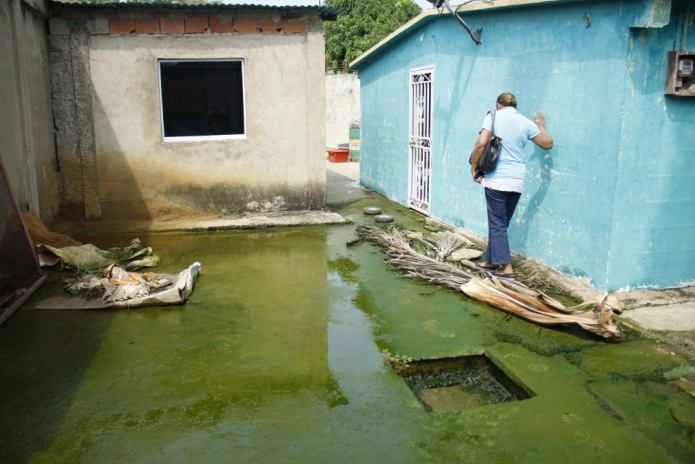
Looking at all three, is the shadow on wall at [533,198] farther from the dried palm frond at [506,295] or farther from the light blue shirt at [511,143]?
the dried palm frond at [506,295]

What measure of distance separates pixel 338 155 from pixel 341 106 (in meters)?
3.93

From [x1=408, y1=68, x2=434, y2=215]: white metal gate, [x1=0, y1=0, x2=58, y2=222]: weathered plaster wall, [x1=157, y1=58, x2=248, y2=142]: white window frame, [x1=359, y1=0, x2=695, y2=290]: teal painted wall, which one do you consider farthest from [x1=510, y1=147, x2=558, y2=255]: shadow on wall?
[x1=0, y1=0, x2=58, y2=222]: weathered plaster wall

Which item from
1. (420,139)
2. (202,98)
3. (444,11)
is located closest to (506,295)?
(444,11)

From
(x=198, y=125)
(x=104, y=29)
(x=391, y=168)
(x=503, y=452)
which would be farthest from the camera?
(x=391, y=168)

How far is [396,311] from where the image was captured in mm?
5406

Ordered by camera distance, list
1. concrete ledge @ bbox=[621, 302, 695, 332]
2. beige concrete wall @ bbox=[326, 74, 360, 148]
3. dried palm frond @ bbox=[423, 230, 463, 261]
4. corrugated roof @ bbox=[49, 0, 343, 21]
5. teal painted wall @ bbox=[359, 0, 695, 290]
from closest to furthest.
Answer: concrete ledge @ bbox=[621, 302, 695, 332]
teal painted wall @ bbox=[359, 0, 695, 290]
dried palm frond @ bbox=[423, 230, 463, 261]
corrugated roof @ bbox=[49, 0, 343, 21]
beige concrete wall @ bbox=[326, 74, 360, 148]

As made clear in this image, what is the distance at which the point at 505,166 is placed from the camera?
5965 millimetres

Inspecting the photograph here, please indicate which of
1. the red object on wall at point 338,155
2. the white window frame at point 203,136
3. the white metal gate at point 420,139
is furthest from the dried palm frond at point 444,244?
the red object on wall at point 338,155

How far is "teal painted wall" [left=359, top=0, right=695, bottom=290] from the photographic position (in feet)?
17.0

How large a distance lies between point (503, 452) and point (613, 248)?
9.44 feet

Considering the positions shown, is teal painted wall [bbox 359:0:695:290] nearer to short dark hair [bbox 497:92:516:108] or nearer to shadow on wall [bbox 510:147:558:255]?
shadow on wall [bbox 510:147:558:255]

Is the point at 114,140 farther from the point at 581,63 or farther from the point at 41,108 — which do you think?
the point at 581,63

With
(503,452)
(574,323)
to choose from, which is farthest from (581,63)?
(503,452)

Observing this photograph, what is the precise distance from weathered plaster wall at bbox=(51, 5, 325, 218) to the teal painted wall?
3.15m
